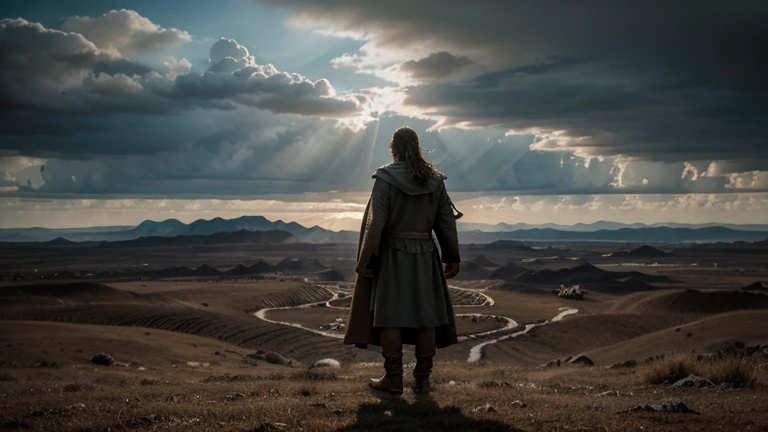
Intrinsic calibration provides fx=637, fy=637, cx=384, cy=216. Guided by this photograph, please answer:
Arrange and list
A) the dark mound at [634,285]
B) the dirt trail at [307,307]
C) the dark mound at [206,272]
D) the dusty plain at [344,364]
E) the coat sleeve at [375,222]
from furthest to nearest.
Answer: the dark mound at [206,272]
the dark mound at [634,285]
the dirt trail at [307,307]
the coat sleeve at [375,222]
the dusty plain at [344,364]

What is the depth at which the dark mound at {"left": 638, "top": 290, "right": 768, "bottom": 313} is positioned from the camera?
1790 inches

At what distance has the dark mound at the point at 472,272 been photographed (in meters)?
111

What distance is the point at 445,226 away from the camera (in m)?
8.41

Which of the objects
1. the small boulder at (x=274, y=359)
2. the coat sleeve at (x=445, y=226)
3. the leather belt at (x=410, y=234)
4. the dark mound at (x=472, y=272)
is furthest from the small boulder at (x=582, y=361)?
the dark mound at (x=472, y=272)

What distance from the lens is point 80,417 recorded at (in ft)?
22.6

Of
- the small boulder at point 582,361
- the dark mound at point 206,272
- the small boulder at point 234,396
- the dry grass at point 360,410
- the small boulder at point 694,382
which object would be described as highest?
the dry grass at point 360,410

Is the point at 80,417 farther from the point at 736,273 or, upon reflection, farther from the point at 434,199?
the point at 736,273

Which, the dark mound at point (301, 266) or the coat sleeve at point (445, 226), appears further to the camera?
the dark mound at point (301, 266)

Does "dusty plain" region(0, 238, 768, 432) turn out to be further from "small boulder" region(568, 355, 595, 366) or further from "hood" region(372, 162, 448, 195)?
"hood" region(372, 162, 448, 195)

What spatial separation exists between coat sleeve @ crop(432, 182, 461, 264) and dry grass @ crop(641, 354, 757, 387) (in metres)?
4.53

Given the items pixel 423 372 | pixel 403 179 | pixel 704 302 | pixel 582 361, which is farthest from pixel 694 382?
pixel 704 302

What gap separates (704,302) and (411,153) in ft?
150

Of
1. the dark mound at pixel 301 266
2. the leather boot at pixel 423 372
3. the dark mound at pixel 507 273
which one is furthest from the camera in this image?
the dark mound at pixel 301 266

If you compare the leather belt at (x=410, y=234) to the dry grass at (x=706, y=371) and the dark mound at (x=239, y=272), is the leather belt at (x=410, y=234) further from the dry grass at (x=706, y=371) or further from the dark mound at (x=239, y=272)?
the dark mound at (x=239, y=272)
